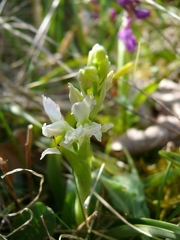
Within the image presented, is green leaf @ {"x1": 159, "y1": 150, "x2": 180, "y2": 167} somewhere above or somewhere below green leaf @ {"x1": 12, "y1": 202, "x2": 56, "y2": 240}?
above

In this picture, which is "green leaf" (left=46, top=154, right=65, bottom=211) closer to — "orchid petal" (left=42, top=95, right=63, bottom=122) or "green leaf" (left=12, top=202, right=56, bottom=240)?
"green leaf" (left=12, top=202, right=56, bottom=240)

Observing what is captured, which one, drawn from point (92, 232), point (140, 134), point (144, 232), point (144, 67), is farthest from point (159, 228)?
point (144, 67)

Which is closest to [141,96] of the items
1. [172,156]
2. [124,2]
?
[124,2]

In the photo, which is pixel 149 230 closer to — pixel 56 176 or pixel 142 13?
pixel 56 176

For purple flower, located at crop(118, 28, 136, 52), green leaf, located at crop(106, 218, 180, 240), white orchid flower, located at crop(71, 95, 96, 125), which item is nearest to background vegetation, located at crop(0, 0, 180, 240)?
green leaf, located at crop(106, 218, 180, 240)

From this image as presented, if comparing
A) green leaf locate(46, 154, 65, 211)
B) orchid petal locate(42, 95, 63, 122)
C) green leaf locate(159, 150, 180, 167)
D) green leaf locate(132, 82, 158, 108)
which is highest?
orchid petal locate(42, 95, 63, 122)

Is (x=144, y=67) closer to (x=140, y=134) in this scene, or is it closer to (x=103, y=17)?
(x=103, y=17)
